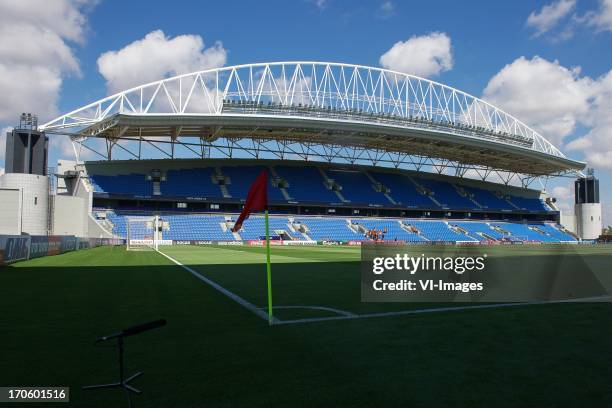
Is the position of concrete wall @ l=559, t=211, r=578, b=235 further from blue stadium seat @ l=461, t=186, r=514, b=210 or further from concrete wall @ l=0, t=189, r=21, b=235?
concrete wall @ l=0, t=189, r=21, b=235

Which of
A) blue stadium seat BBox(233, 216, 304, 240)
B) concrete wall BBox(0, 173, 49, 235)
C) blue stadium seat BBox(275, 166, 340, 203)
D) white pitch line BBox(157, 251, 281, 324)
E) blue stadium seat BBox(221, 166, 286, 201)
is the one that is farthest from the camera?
blue stadium seat BBox(275, 166, 340, 203)

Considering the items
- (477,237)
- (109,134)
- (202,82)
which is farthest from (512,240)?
(109,134)

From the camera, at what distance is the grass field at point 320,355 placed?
13.8 ft

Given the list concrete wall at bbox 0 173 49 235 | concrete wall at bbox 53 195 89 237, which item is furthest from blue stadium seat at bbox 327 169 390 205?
concrete wall at bbox 0 173 49 235

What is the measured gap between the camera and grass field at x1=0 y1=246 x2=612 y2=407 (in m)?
4.20

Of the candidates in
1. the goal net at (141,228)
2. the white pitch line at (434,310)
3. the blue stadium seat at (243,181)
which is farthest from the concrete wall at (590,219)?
the white pitch line at (434,310)

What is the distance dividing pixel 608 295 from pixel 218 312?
27.8ft

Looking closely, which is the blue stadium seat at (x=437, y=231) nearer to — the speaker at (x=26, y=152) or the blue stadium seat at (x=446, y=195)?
the blue stadium seat at (x=446, y=195)

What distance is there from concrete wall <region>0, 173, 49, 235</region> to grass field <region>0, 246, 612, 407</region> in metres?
42.2

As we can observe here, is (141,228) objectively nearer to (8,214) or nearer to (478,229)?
(8,214)

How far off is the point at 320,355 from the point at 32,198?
50518mm

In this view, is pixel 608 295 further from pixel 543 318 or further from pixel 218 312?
pixel 218 312

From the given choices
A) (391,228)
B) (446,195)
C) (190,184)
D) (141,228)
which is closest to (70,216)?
(141,228)

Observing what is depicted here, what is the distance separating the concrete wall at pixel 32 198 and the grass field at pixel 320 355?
42.2 metres
